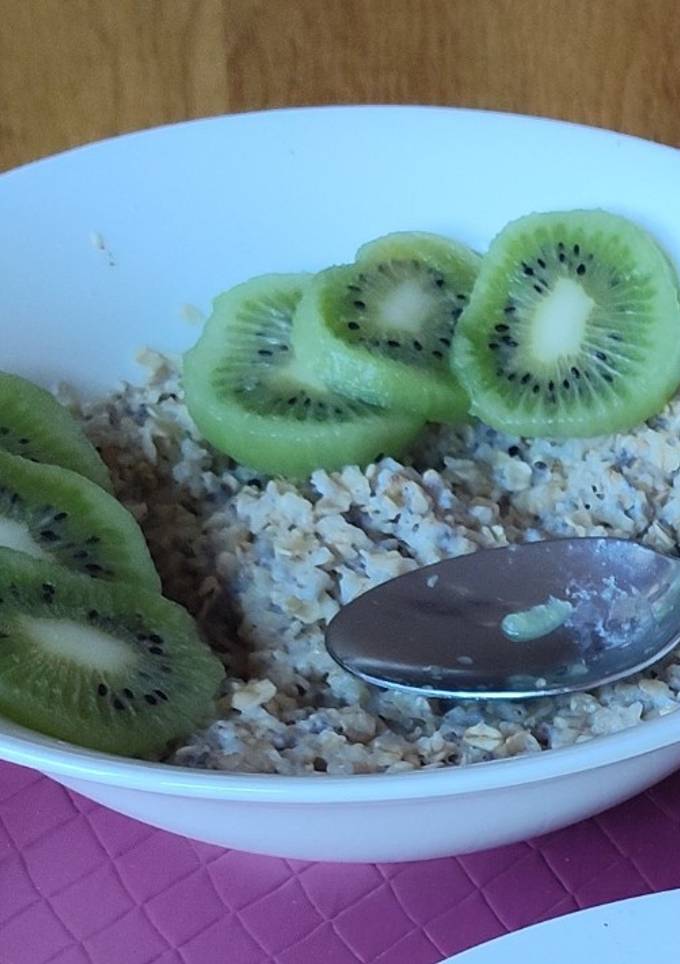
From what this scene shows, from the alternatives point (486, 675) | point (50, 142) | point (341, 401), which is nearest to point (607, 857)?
point (486, 675)

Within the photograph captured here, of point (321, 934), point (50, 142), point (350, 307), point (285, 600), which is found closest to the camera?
point (321, 934)

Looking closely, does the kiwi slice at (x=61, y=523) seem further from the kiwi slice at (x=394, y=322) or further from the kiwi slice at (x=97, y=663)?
the kiwi slice at (x=394, y=322)

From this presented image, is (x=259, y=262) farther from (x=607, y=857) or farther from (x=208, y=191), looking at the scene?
(x=607, y=857)

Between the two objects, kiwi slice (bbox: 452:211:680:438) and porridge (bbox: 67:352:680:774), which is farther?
kiwi slice (bbox: 452:211:680:438)

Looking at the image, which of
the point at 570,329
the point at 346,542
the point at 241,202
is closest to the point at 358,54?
the point at 241,202

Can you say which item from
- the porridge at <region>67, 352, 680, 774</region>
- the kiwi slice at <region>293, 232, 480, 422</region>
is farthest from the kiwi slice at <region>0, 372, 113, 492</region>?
the kiwi slice at <region>293, 232, 480, 422</region>

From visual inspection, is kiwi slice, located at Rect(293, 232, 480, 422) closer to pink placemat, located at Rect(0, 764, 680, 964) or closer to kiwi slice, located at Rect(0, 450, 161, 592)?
kiwi slice, located at Rect(0, 450, 161, 592)

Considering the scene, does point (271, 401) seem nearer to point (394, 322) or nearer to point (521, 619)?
point (394, 322)
